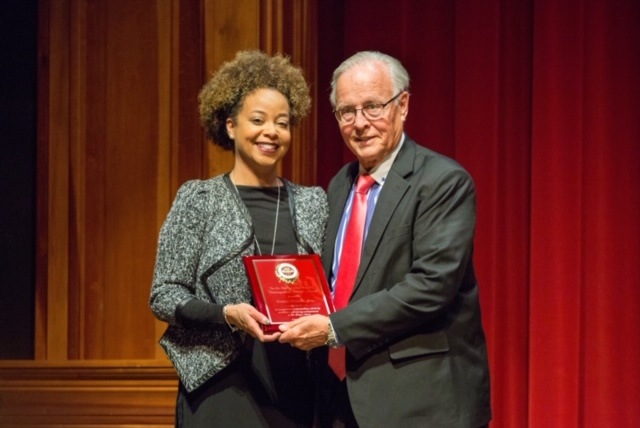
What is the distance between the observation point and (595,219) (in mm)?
3621

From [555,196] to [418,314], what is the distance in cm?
143

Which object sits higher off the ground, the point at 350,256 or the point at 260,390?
the point at 350,256

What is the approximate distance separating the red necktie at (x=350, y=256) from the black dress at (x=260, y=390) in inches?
3.5

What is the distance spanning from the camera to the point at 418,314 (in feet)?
7.78

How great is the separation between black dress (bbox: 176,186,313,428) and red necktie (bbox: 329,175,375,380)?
0.29ft

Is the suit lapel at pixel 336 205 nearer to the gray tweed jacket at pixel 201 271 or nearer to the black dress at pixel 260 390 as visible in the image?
the black dress at pixel 260 390

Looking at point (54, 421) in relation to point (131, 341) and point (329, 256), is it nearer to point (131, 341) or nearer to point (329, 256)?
point (131, 341)

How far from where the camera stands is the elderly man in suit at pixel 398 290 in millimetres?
2385

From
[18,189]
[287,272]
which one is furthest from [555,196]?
[18,189]

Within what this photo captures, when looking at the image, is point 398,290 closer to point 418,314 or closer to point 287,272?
point 418,314

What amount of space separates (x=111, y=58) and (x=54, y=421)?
4.21 feet

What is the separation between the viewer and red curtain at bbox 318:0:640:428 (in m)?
3.60

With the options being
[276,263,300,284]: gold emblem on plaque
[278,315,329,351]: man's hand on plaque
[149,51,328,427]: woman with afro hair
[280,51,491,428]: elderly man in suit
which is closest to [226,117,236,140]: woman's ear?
[149,51,328,427]: woman with afro hair

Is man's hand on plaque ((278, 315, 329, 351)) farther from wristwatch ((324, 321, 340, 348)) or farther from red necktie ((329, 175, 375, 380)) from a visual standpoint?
red necktie ((329, 175, 375, 380))
